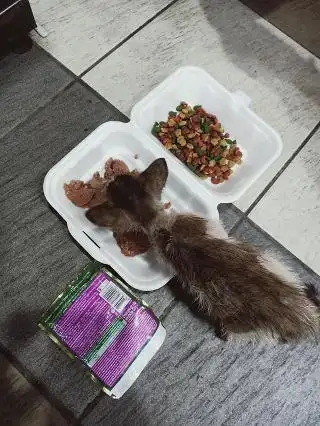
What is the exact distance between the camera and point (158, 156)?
1.37 meters

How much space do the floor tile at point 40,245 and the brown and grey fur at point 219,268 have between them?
0.76ft

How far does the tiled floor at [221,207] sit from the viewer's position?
1.27 metres

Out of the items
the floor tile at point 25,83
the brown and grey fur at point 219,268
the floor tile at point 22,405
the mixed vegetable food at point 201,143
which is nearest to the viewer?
the brown and grey fur at point 219,268

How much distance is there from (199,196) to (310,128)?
0.51m

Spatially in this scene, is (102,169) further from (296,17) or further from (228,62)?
(296,17)

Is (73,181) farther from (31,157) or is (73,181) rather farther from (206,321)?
(206,321)

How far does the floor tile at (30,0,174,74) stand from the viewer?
1.55 m

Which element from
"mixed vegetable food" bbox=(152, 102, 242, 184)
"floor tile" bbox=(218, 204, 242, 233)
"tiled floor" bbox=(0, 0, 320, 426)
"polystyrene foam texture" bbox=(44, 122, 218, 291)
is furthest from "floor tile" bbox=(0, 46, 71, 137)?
"floor tile" bbox=(218, 204, 242, 233)

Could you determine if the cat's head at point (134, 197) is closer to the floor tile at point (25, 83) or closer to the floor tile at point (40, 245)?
the floor tile at point (40, 245)

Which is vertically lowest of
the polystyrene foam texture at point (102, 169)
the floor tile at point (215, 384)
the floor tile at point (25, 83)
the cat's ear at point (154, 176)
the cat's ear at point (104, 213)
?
the floor tile at point (215, 384)

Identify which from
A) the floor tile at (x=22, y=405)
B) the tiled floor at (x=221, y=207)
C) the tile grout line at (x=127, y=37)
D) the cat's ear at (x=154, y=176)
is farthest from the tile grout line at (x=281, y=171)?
the floor tile at (x=22, y=405)

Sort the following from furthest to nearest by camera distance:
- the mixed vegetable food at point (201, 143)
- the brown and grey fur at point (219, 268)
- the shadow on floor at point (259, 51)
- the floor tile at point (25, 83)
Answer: the shadow on floor at point (259, 51)
the floor tile at point (25, 83)
the mixed vegetable food at point (201, 143)
the brown and grey fur at point (219, 268)

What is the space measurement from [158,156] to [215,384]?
27.1 inches

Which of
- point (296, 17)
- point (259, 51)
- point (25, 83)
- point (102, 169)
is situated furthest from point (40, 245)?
point (296, 17)
